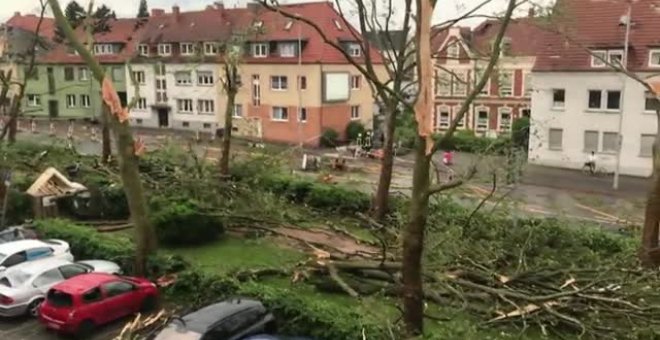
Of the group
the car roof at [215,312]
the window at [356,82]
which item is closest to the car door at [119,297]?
the car roof at [215,312]

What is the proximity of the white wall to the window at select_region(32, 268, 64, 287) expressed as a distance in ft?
83.0

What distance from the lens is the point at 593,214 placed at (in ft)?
87.7

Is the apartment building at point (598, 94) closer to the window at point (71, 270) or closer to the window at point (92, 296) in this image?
the window at point (71, 270)

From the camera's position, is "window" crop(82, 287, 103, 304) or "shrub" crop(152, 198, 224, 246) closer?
"window" crop(82, 287, 103, 304)

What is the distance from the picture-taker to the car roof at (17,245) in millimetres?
16719

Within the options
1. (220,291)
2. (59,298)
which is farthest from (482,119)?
(59,298)

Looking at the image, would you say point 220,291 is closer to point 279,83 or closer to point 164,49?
point 279,83

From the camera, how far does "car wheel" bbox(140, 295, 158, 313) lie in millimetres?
14688

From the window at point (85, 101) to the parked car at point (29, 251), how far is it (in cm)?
4402

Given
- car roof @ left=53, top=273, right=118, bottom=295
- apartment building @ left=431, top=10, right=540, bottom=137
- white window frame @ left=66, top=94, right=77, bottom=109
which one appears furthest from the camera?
white window frame @ left=66, top=94, right=77, bottom=109

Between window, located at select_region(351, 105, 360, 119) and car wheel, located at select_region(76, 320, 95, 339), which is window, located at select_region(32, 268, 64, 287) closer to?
car wheel, located at select_region(76, 320, 95, 339)

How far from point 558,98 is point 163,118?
3179 cm

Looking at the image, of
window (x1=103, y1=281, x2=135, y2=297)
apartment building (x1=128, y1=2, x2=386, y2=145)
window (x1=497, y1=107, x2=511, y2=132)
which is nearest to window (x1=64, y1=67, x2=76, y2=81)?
apartment building (x1=128, y1=2, x2=386, y2=145)

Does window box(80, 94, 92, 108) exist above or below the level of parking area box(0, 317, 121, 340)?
above
